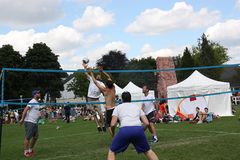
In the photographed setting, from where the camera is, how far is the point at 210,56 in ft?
239

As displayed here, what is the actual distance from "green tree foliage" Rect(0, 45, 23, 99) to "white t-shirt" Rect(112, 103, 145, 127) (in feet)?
164

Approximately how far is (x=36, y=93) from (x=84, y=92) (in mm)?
60356

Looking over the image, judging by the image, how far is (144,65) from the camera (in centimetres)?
8800

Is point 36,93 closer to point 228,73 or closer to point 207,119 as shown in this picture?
point 207,119

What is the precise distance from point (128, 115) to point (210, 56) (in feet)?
226

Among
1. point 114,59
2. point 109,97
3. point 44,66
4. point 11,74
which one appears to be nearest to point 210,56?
point 114,59

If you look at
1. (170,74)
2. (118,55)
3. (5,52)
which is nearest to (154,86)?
(118,55)

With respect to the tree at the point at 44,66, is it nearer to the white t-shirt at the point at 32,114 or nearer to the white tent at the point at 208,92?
the white tent at the point at 208,92

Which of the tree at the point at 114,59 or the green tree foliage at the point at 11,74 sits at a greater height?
the tree at the point at 114,59

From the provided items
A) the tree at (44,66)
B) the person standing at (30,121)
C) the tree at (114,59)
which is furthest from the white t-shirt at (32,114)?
the tree at (114,59)

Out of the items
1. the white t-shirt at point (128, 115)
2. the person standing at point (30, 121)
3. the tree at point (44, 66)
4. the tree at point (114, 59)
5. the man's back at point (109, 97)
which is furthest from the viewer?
the tree at point (114, 59)

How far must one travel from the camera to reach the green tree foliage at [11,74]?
5575 cm

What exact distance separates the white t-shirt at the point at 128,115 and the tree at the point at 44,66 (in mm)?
55045

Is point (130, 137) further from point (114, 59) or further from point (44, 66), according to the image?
point (114, 59)
